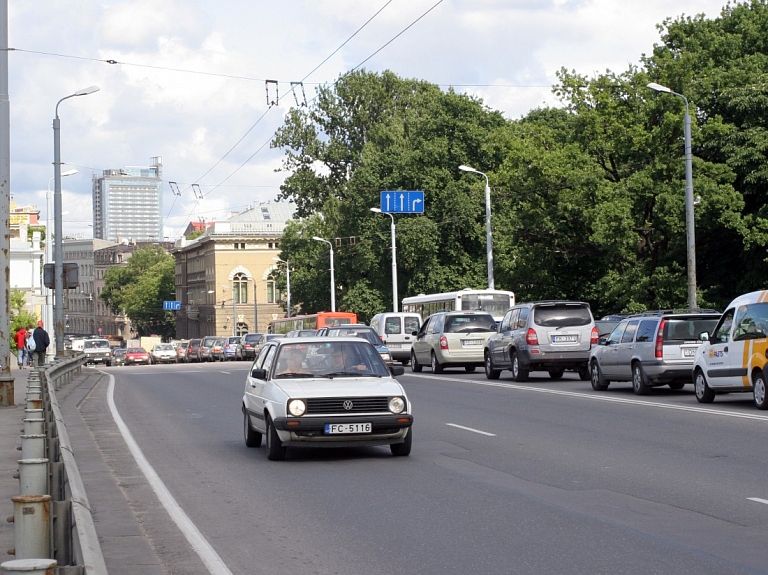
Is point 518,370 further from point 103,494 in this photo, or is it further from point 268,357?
point 103,494

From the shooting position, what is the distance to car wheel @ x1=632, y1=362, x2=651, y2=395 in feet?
80.9

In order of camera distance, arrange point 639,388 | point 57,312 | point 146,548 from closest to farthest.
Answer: point 146,548 → point 639,388 → point 57,312

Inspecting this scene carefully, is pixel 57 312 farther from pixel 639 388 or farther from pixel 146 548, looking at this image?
pixel 146 548

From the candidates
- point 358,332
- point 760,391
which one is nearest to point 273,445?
point 760,391

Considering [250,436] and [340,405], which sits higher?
[340,405]

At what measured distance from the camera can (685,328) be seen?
24.5 m

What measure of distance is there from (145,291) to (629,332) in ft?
473

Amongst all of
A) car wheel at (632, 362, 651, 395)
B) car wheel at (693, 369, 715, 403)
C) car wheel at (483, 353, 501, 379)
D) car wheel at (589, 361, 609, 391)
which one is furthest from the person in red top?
car wheel at (693, 369, 715, 403)

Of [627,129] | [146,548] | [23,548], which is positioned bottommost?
[146,548]

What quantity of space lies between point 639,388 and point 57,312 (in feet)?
71.7

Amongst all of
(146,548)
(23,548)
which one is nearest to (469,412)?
(146,548)

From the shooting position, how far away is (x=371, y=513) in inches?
392

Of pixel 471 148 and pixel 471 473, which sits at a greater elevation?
pixel 471 148

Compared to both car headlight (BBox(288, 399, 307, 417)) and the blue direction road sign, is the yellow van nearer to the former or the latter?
car headlight (BBox(288, 399, 307, 417))
